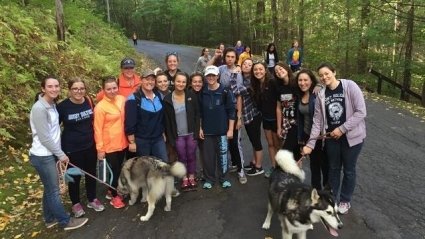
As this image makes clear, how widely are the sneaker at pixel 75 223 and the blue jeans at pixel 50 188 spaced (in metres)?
0.05

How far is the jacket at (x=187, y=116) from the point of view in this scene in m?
5.73

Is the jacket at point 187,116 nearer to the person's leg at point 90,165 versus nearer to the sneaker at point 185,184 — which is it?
the sneaker at point 185,184

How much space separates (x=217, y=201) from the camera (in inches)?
230

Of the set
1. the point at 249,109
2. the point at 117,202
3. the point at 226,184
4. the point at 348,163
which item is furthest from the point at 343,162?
the point at 117,202

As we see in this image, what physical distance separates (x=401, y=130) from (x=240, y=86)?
5.67m

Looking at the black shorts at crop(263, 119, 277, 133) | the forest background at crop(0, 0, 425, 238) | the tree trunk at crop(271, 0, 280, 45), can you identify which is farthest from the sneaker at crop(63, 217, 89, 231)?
the tree trunk at crop(271, 0, 280, 45)

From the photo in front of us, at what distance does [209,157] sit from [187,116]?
32.1 inches

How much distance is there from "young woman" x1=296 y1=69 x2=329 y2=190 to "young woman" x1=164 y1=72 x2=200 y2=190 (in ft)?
5.32

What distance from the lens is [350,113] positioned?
184 inches

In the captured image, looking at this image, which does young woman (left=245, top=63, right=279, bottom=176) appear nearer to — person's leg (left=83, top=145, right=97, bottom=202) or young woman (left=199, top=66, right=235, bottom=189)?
young woman (left=199, top=66, right=235, bottom=189)

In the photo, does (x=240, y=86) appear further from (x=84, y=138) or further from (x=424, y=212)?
(x=424, y=212)

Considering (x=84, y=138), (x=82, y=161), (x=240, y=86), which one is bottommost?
(x=82, y=161)

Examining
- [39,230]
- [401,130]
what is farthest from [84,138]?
[401,130]

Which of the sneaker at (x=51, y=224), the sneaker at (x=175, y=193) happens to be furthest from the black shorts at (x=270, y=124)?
the sneaker at (x=51, y=224)
